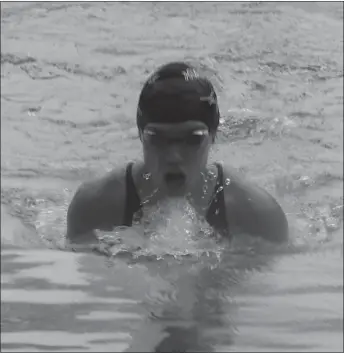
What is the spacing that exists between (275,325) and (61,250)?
74 centimetres

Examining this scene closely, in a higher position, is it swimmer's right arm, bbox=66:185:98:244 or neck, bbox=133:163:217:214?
neck, bbox=133:163:217:214

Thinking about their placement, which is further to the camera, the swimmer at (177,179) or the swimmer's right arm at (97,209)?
the swimmer's right arm at (97,209)

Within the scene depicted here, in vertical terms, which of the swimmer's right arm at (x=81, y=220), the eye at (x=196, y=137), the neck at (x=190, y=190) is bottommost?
the swimmer's right arm at (x=81, y=220)

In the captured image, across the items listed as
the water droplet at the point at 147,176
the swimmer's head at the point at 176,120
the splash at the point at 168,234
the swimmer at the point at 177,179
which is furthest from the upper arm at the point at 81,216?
the swimmer's head at the point at 176,120

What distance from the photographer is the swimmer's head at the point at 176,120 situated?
235 cm

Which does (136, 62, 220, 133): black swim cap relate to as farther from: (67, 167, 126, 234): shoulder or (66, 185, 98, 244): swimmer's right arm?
(66, 185, 98, 244): swimmer's right arm

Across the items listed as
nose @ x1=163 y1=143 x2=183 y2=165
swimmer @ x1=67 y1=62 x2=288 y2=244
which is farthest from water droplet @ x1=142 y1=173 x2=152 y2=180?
nose @ x1=163 y1=143 x2=183 y2=165

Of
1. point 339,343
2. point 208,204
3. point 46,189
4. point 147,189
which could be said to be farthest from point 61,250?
point 46,189

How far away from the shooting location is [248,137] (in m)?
4.02

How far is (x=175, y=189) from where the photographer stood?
8.23 feet

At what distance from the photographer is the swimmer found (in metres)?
2.36

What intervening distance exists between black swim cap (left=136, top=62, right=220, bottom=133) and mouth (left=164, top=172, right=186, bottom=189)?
164 mm

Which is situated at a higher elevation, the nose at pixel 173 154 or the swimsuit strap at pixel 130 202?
the nose at pixel 173 154

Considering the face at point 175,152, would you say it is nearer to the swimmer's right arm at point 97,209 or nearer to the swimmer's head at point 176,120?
the swimmer's head at point 176,120
